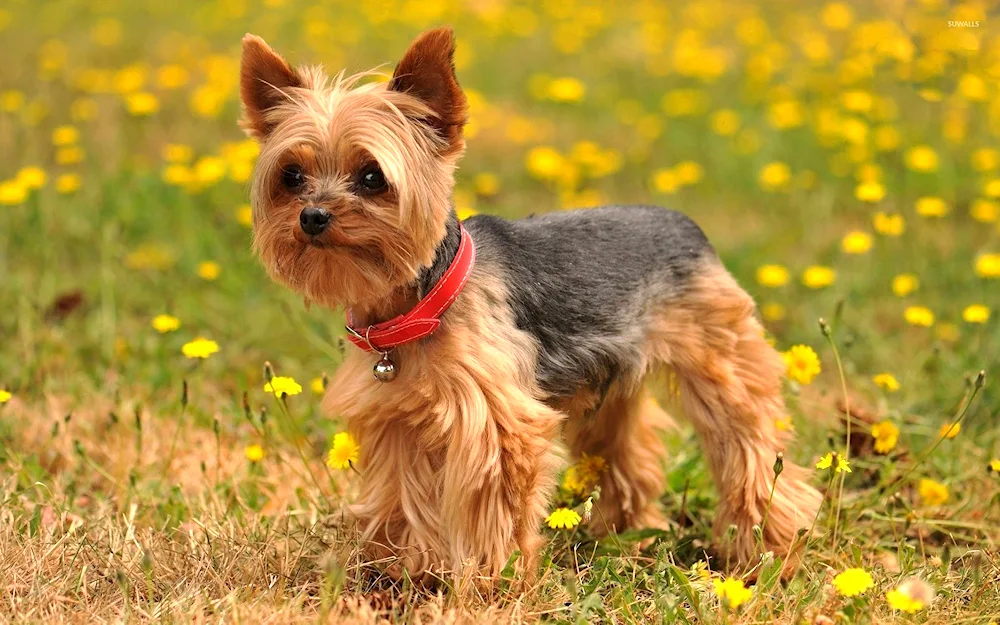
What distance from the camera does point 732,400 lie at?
14.5ft

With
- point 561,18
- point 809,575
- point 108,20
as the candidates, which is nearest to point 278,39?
point 108,20

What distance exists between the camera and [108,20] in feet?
38.7

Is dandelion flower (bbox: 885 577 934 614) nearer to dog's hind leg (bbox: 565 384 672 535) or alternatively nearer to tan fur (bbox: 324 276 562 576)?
tan fur (bbox: 324 276 562 576)

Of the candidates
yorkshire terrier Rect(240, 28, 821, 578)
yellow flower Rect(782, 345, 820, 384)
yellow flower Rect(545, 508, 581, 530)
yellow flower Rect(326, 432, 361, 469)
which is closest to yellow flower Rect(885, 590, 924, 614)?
yorkshire terrier Rect(240, 28, 821, 578)

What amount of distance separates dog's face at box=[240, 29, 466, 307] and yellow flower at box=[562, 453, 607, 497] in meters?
1.34

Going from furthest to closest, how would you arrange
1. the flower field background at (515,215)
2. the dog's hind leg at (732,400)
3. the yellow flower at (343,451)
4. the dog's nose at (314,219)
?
1. the dog's hind leg at (732,400)
2. the yellow flower at (343,451)
3. the flower field background at (515,215)
4. the dog's nose at (314,219)

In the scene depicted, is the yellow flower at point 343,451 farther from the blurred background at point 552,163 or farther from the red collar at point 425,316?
the blurred background at point 552,163

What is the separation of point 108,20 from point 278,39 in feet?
6.75

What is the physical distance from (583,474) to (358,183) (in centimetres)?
169

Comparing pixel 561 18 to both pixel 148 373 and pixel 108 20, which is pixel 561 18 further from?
pixel 148 373

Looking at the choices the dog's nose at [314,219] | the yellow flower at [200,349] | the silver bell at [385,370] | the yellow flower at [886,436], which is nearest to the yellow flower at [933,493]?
the yellow flower at [886,436]

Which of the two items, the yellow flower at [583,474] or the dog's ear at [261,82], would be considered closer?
the dog's ear at [261,82]

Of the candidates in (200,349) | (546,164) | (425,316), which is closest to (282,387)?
(200,349)

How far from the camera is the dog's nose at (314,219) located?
3.43 meters
